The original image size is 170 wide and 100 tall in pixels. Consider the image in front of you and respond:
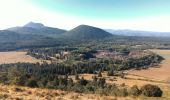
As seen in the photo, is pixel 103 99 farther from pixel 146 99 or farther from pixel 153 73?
pixel 153 73

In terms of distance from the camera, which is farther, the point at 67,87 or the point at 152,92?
the point at 67,87

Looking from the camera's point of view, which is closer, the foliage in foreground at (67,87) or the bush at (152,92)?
the foliage in foreground at (67,87)

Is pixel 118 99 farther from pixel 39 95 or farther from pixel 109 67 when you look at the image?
pixel 109 67

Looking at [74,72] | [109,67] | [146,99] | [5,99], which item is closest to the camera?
[5,99]

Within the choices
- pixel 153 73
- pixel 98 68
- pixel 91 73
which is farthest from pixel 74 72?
pixel 153 73

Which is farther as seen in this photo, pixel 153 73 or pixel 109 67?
pixel 109 67

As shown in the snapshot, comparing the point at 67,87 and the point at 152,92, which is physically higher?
the point at 152,92

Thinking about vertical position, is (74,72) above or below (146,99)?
below

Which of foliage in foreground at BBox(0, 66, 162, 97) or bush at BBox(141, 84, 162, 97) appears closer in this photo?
foliage in foreground at BBox(0, 66, 162, 97)

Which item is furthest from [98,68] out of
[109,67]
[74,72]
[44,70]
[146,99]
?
[146,99]

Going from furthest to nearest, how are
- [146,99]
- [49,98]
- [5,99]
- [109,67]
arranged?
1. [109,67]
2. [146,99]
3. [49,98]
4. [5,99]
